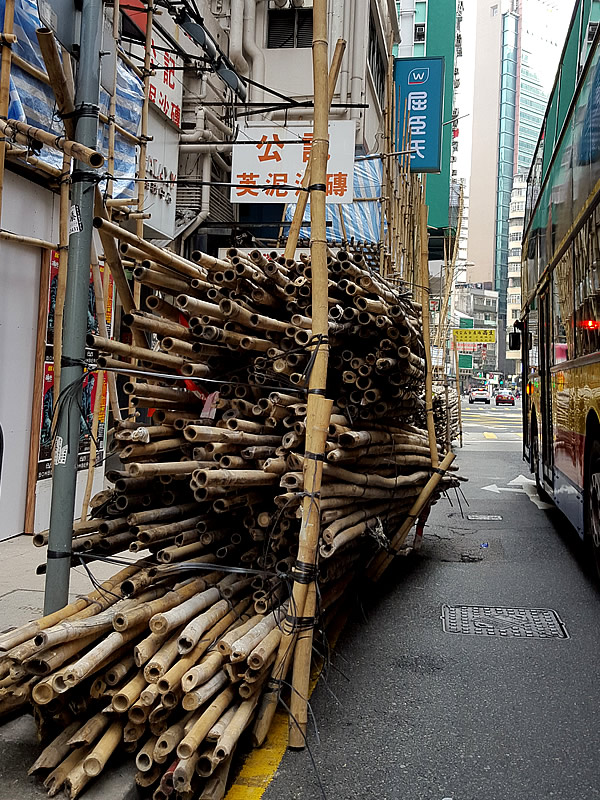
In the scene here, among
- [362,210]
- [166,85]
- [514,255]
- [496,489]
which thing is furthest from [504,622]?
[514,255]

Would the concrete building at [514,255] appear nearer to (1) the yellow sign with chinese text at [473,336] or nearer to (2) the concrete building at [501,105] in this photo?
(2) the concrete building at [501,105]

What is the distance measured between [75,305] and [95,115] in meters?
0.85

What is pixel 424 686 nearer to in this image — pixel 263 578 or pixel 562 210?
pixel 263 578

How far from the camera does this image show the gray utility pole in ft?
11.4

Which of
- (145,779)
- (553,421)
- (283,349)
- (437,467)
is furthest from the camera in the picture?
(553,421)

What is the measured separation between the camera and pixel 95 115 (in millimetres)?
3508

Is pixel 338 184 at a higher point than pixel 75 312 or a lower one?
higher

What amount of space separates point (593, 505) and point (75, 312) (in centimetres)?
434

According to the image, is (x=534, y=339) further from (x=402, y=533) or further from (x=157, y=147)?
(x=402, y=533)

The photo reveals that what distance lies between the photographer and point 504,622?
5.29 metres

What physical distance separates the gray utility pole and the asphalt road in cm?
128

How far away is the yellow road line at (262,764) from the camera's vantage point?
9.73 ft

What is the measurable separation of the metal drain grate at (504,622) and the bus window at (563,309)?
2417 millimetres

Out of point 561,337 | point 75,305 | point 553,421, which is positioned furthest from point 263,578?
point 553,421
